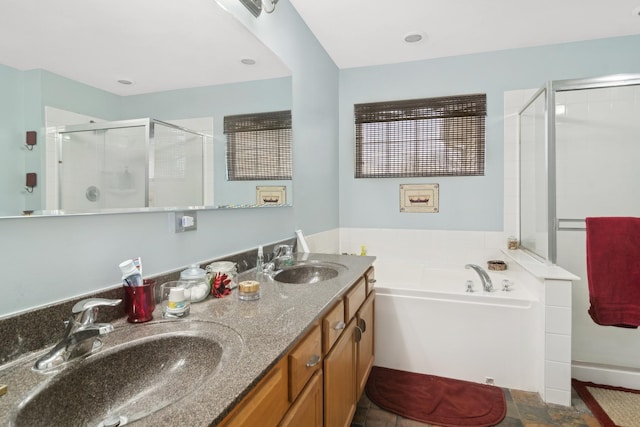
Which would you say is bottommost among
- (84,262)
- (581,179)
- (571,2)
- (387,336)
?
(387,336)

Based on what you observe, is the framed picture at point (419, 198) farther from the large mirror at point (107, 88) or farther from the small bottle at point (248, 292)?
the small bottle at point (248, 292)

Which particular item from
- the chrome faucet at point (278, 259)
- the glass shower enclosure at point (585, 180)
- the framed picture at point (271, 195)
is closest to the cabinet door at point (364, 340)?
the chrome faucet at point (278, 259)

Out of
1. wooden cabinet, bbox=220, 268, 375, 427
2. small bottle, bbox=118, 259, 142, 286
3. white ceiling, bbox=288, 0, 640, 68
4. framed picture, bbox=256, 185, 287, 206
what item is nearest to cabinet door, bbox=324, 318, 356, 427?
wooden cabinet, bbox=220, 268, 375, 427

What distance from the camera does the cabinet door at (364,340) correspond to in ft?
5.54

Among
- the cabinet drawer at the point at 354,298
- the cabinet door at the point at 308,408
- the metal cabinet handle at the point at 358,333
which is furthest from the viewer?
the metal cabinet handle at the point at 358,333

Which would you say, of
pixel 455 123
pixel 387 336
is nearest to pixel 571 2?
pixel 455 123

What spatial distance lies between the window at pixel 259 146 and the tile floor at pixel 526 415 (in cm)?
141

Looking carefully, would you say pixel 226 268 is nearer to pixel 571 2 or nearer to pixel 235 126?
pixel 235 126

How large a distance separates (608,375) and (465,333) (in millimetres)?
987

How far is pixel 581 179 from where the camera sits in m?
2.49

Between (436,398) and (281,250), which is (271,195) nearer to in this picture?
(281,250)

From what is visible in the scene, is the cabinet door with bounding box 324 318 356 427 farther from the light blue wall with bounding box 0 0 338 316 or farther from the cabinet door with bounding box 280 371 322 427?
the light blue wall with bounding box 0 0 338 316

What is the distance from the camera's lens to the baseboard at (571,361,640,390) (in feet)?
7.01

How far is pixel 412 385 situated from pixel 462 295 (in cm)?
64
